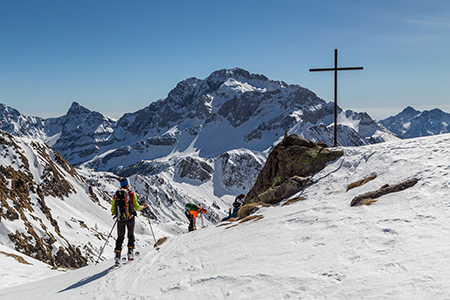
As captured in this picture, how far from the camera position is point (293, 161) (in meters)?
18.6

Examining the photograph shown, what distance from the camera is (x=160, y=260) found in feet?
32.7

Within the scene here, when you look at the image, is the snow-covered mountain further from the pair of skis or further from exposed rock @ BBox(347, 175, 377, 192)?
exposed rock @ BBox(347, 175, 377, 192)

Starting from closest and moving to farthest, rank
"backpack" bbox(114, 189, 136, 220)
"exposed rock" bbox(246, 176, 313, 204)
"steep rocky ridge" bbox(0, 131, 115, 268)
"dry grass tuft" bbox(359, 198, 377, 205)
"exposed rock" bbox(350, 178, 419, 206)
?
"dry grass tuft" bbox(359, 198, 377, 205) → "exposed rock" bbox(350, 178, 419, 206) → "backpack" bbox(114, 189, 136, 220) → "exposed rock" bbox(246, 176, 313, 204) → "steep rocky ridge" bbox(0, 131, 115, 268)

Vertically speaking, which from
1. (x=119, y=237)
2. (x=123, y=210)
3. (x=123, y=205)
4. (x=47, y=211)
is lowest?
(x=47, y=211)

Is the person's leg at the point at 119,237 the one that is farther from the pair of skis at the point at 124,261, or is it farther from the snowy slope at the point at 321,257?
the snowy slope at the point at 321,257

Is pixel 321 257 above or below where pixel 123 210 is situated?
below

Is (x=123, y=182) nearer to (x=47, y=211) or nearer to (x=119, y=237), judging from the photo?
(x=119, y=237)

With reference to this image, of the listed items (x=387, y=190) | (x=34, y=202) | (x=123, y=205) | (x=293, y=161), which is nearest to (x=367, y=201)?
(x=387, y=190)

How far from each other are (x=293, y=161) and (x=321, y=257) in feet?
40.7

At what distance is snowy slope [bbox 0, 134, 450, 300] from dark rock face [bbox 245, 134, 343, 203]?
441 centimetres

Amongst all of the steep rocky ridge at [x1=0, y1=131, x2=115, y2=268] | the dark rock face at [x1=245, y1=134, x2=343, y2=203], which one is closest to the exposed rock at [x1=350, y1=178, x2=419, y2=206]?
the dark rock face at [x1=245, y1=134, x2=343, y2=203]

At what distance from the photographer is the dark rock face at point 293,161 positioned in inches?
677

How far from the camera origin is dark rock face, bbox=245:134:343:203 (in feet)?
56.4

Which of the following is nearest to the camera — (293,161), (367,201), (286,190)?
(367,201)
